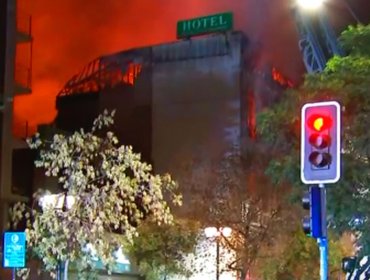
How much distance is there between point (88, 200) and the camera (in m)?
20.2

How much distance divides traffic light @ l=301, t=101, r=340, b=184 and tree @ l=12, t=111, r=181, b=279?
832cm

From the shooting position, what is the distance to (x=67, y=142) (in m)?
20.7

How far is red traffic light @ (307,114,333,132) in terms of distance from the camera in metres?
12.4

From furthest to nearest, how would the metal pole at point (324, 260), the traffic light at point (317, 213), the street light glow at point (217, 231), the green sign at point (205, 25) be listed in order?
the green sign at point (205, 25)
the street light glow at point (217, 231)
the traffic light at point (317, 213)
the metal pole at point (324, 260)

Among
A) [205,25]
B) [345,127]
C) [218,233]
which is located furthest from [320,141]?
[205,25]

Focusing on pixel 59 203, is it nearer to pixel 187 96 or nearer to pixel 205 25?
pixel 187 96

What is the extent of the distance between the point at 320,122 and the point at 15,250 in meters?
9.49

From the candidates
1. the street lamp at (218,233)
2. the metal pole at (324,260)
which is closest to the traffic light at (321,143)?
the metal pole at (324,260)

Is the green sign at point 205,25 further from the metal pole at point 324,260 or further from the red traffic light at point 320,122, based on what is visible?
the metal pole at point 324,260

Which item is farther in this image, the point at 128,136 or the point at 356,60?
the point at 128,136

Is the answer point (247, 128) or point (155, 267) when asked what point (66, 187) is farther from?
point (247, 128)

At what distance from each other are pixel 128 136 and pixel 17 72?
21.2m

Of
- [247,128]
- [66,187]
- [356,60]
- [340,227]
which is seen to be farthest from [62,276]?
[247,128]

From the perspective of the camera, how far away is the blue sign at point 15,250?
19.4m
